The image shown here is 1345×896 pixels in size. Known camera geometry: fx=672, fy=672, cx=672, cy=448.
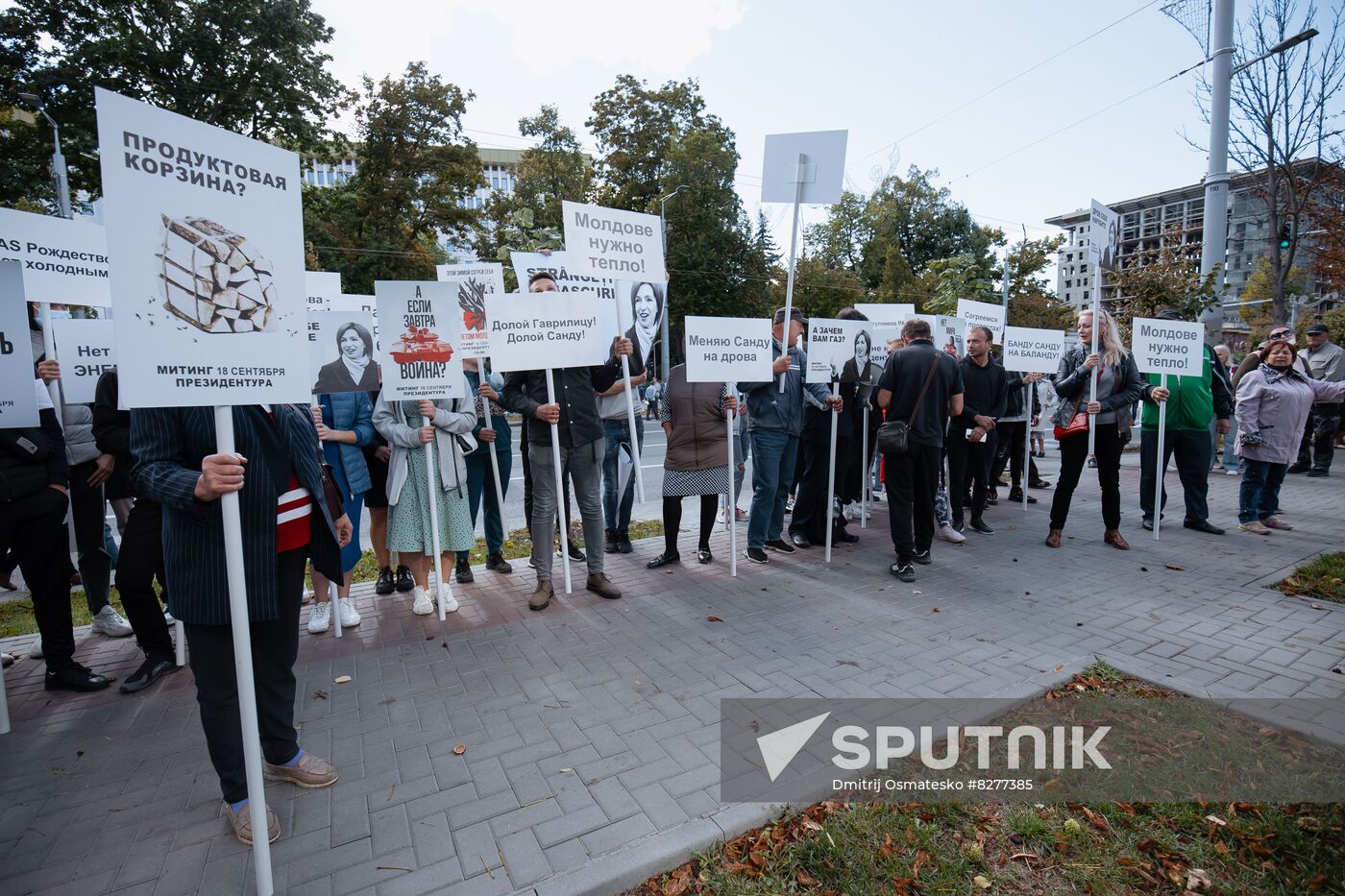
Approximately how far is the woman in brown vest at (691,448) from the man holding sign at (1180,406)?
4.50 meters

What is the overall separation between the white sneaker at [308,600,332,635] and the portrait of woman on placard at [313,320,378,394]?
162 centimetres

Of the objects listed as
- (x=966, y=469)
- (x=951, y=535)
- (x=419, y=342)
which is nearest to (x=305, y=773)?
(x=419, y=342)

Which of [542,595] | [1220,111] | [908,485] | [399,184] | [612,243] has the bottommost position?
[542,595]

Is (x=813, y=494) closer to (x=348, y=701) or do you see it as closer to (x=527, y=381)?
(x=527, y=381)

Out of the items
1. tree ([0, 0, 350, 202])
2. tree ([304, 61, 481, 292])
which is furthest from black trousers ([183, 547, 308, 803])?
tree ([304, 61, 481, 292])

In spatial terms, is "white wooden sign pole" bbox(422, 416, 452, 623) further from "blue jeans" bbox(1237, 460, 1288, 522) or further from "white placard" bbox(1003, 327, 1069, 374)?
"blue jeans" bbox(1237, 460, 1288, 522)

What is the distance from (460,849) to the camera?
2.62m

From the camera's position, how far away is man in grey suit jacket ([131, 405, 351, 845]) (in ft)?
8.46

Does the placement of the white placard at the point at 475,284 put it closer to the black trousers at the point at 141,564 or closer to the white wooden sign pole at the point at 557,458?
the white wooden sign pole at the point at 557,458

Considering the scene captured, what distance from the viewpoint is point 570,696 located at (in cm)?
388

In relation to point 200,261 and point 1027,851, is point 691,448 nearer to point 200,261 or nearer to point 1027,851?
point 1027,851

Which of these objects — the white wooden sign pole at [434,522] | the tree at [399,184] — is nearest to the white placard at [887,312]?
the white wooden sign pole at [434,522]

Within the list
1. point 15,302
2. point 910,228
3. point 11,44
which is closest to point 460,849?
point 15,302

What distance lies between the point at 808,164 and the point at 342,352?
4471 mm
